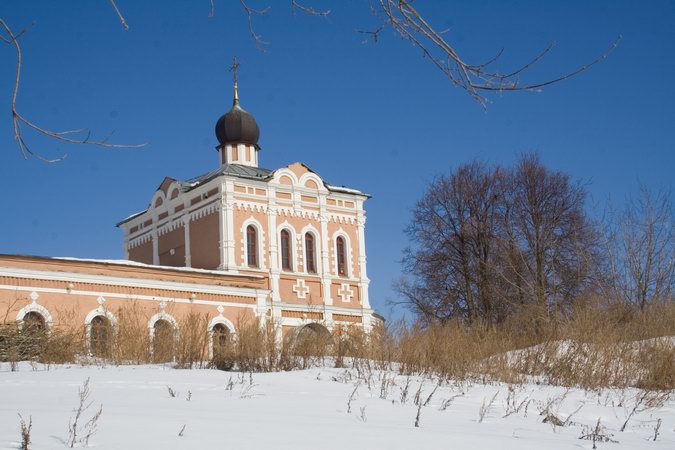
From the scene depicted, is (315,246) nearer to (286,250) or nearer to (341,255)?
(286,250)

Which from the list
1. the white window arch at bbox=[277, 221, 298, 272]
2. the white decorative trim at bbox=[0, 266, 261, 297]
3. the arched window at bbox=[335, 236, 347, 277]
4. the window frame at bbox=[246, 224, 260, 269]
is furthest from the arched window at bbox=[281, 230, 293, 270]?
the white decorative trim at bbox=[0, 266, 261, 297]

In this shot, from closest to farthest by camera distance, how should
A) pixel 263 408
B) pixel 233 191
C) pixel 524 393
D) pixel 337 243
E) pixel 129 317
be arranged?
pixel 263 408
pixel 524 393
pixel 129 317
pixel 233 191
pixel 337 243

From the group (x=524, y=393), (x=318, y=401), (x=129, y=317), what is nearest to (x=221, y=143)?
(x=129, y=317)

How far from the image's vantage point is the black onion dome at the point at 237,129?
37406mm

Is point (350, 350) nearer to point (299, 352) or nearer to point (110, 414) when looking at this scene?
point (299, 352)

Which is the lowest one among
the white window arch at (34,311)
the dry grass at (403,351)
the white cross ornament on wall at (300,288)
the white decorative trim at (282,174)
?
the dry grass at (403,351)

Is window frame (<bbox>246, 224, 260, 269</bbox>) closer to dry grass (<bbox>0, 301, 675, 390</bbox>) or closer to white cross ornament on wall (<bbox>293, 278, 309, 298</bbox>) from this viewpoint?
white cross ornament on wall (<bbox>293, 278, 309, 298</bbox>)

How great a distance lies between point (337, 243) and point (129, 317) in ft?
72.3

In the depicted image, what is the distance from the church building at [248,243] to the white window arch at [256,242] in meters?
0.04

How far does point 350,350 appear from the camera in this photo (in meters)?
14.3

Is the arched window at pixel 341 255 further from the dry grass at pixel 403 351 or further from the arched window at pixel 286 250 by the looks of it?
the dry grass at pixel 403 351

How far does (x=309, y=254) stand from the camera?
35.5 m

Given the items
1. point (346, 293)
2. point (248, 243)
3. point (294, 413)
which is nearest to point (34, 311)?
point (248, 243)

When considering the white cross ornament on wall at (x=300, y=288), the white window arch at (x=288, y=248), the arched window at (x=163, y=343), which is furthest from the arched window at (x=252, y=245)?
the arched window at (x=163, y=343)
